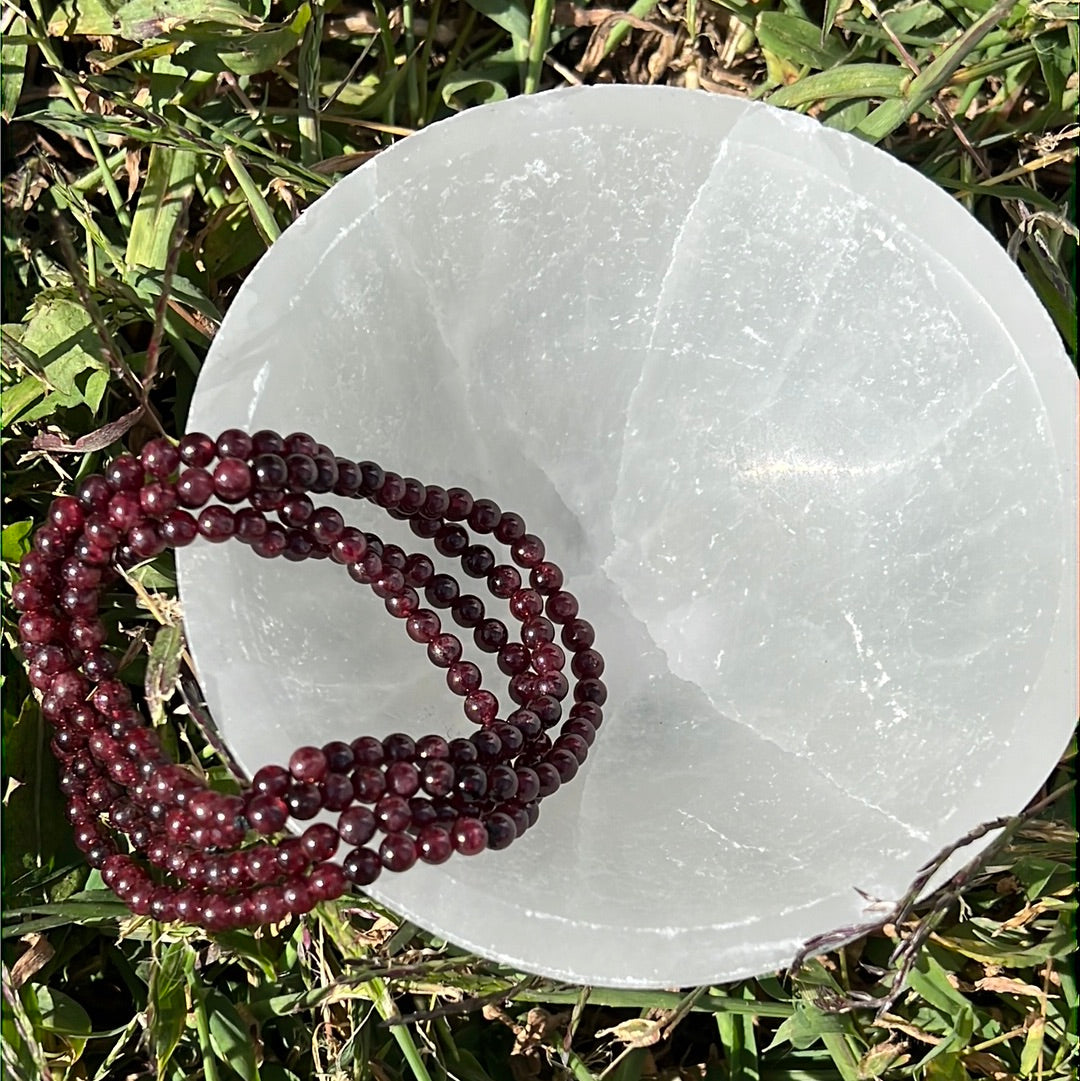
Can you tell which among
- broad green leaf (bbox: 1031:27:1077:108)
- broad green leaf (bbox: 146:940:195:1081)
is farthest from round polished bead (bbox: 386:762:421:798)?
broad green leaf (bbox: 1031:27:1077:108)

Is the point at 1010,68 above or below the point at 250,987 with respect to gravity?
above

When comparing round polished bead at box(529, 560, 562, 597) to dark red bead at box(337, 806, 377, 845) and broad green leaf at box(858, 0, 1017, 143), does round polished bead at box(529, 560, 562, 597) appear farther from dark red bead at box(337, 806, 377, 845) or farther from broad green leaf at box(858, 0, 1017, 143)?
broad green leaf at box(858, 0, 1017, 143)

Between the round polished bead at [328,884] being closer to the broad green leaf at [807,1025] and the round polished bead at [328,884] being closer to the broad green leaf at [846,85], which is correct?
the broad green leaf at [807,1025]

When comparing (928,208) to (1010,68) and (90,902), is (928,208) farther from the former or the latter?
(90,902)

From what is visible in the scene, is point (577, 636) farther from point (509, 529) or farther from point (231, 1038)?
point (231, 1038)

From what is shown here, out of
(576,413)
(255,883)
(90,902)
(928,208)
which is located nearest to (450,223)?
(576,413)

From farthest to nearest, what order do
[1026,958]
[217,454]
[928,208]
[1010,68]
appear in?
[1010,68]
[1026,958]
[928,208]
[217,454]

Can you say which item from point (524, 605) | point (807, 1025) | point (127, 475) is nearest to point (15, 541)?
point (127, 475)
